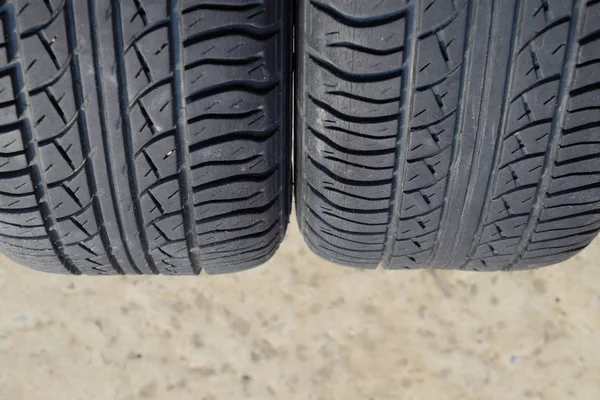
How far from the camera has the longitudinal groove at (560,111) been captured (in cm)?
123

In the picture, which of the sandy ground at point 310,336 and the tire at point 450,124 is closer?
the tire at point 450,124

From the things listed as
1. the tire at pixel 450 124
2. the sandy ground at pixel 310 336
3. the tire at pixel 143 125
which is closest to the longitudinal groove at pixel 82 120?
the tire at pixel 143 125

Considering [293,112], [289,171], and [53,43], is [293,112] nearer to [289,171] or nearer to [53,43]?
[289,171]

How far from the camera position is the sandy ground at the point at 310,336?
2.24 metres

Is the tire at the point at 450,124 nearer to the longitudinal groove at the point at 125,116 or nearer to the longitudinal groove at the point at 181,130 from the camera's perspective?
the longitudinal groove at the point at 181,130

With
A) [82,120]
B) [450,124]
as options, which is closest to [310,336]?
[450,124]

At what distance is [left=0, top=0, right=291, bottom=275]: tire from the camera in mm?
1219

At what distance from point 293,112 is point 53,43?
58 centimetres

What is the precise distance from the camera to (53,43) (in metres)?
1.23

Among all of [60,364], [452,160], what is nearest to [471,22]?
[452,160]

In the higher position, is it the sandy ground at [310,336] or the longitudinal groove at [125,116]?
the longitudinal groove at [125,116]

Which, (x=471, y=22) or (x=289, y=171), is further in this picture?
(x=289, y=171)

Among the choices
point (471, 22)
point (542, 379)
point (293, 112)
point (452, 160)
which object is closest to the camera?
point (471, 22)

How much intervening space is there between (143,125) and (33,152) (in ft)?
0.89
